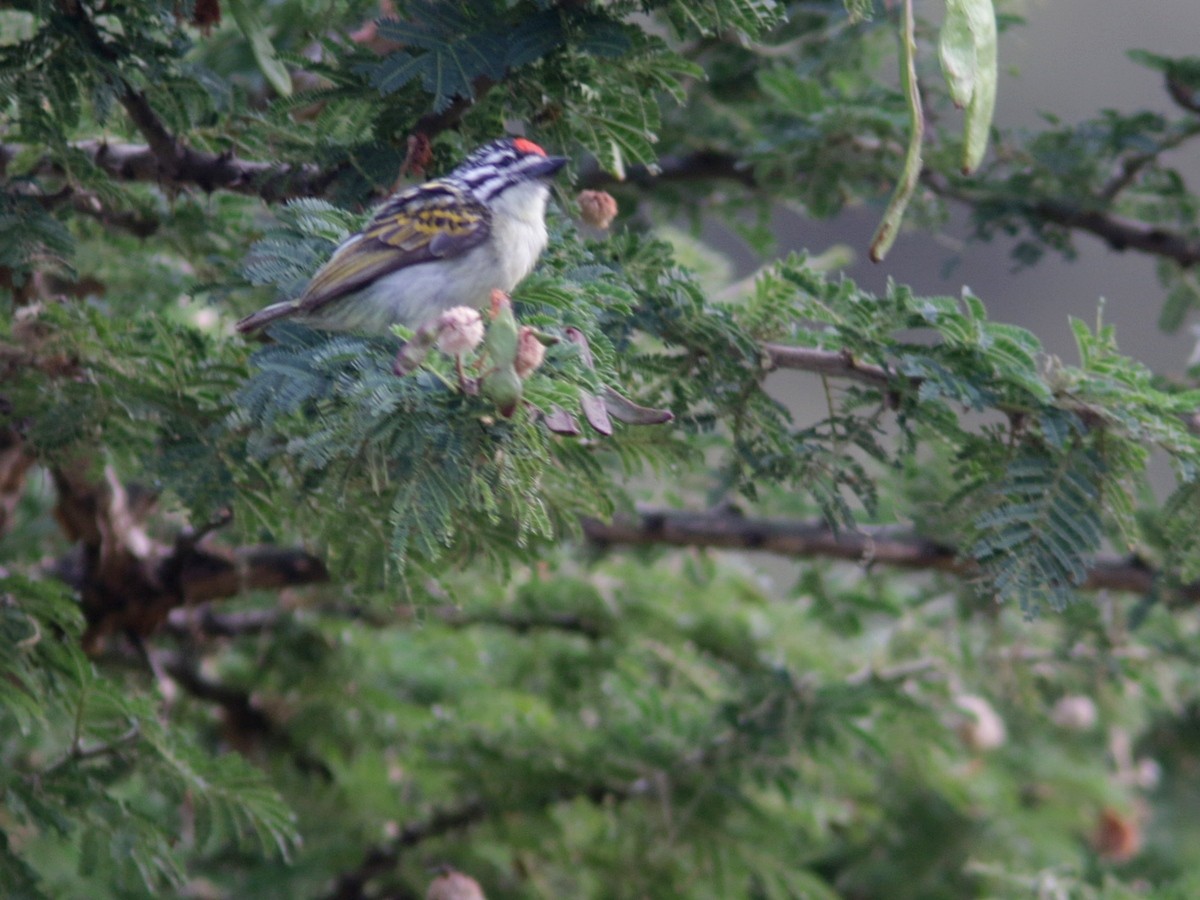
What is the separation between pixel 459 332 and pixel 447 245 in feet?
2.40

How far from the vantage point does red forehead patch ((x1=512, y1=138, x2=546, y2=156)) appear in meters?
2.25

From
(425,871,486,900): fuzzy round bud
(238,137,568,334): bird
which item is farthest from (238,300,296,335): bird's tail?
(425,871,486,900): fuzzy round bud

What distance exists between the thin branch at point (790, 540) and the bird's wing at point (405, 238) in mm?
1218

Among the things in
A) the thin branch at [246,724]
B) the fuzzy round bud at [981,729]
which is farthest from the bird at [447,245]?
the fuzzy round bud at [981,729]

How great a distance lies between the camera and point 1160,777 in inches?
192

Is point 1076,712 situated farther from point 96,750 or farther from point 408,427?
point 408,427

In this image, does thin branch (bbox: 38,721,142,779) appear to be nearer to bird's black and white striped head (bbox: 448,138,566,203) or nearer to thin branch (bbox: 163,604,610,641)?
thin branch (bbox: 163,604,610,641)

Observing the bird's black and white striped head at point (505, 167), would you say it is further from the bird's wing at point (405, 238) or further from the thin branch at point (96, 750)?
the thin branch at point (96, 750)

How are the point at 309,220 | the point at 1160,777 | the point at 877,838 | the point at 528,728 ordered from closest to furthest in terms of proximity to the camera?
the point at 309,220 < the point at 528,728 < the point at 877,838 < the point at 1160,777

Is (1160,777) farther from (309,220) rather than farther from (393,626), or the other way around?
(309,220)

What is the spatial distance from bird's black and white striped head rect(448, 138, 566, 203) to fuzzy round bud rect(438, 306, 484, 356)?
2.37 ft

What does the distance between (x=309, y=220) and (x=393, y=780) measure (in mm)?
2241

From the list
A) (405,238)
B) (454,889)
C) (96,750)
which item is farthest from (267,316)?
(454,889)

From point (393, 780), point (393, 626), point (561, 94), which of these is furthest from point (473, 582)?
point (561, 94)
